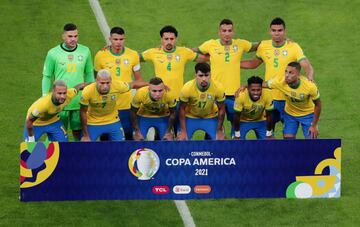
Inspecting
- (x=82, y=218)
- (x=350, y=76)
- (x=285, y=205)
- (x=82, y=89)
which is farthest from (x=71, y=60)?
(x=350, y=76)

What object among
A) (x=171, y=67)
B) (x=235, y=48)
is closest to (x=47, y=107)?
(x=171, y=67)

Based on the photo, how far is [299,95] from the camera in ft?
74.4

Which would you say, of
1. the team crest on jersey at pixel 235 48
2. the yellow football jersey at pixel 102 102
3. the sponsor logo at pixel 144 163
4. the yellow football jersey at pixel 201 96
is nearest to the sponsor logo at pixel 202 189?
the sponsor logo at pixel 144 163

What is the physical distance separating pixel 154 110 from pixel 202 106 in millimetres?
807

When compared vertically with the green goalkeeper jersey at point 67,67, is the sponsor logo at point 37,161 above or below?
below

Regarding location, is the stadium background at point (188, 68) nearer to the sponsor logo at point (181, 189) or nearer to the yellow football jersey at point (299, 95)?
the yellow football jersey at point (299, 95)

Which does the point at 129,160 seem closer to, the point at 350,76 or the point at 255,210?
the point at 255,210

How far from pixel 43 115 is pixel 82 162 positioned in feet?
5.73

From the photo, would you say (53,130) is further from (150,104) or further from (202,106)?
(202,106)

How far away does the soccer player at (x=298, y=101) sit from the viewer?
22344 millimetres

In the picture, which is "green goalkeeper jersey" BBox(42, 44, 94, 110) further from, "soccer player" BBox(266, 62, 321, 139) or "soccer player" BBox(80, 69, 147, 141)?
"soccer player" BBox(266, 62, 321, 139)

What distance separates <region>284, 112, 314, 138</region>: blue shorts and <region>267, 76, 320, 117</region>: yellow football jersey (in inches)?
2.7

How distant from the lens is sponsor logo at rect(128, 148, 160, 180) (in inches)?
809

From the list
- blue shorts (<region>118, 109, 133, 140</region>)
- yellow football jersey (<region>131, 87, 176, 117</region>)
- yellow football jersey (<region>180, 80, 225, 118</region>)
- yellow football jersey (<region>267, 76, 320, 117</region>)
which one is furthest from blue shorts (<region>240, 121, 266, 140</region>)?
blue shorts (<region>118, 109, 133, 140</region>)
